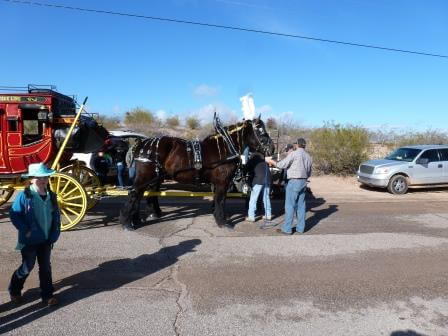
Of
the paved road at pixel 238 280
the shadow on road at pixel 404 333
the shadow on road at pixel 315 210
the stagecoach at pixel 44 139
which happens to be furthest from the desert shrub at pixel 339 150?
the shadow on road at pixel 404 333

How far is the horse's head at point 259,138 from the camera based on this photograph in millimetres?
9227

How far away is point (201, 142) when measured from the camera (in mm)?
9289

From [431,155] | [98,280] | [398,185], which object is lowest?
[98,280]

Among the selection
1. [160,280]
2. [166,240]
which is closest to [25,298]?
[160,280]

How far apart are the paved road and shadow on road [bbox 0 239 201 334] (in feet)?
0.05

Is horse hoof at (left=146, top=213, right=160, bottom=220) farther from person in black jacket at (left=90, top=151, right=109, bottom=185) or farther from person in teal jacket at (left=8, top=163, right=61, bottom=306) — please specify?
person in teal jacket at (left=8, top=163, right=61, bottom=306)

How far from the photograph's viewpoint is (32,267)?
4.85 meters

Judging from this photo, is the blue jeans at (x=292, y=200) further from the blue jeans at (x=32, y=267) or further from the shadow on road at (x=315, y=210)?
the blue jeans at (x=32, y=267)

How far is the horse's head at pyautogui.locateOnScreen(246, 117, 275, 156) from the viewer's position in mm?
9227

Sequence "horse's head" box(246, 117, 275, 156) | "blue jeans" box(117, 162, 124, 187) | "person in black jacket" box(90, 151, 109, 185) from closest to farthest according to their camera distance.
→ "horse's head" box(246, 117, 275, 156), "blue jeans" box(117, 162, 124, 187), "person in black jacket" box(90, 151, 109, 185)

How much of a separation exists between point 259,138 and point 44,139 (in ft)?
14.3

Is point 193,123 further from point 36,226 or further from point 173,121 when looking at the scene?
point 36,226

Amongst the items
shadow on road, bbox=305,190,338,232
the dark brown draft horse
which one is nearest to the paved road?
shadow on road, bbox=305,190,338,232

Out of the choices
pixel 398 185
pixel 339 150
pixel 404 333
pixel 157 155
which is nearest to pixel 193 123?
pixel 339 150
